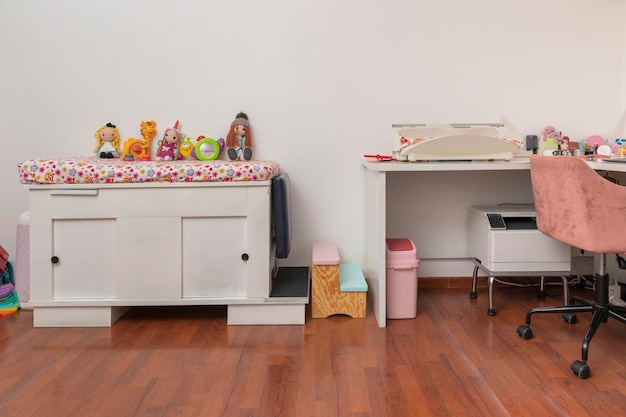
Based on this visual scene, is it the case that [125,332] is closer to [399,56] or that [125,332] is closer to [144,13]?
[144,13]

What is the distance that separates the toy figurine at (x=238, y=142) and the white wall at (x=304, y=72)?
111 millimetres

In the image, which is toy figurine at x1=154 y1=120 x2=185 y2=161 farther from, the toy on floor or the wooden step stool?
the wooden step stool

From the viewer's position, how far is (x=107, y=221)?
2.76m

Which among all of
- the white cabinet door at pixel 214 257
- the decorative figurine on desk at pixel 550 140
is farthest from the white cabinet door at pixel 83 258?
the decorative figurine on desk at pixel 550 140

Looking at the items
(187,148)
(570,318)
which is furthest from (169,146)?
(570,318)

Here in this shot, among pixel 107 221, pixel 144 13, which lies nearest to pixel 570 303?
pixel 107 221

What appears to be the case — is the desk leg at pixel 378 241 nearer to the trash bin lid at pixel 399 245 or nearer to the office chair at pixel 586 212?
the trash bin lid at pixel 399 245

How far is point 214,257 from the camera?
2771 mm

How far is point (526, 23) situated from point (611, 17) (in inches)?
20.0

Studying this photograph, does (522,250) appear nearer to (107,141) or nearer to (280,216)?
(280,216)

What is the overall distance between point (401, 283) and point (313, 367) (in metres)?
0.80

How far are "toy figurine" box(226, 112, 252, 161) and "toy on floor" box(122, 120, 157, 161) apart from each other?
0.47 meters

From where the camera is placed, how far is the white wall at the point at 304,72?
10.8ft

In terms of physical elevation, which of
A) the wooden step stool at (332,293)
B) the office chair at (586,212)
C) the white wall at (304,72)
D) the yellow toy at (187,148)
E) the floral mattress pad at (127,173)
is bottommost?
the wooden step stool at (332,293)
